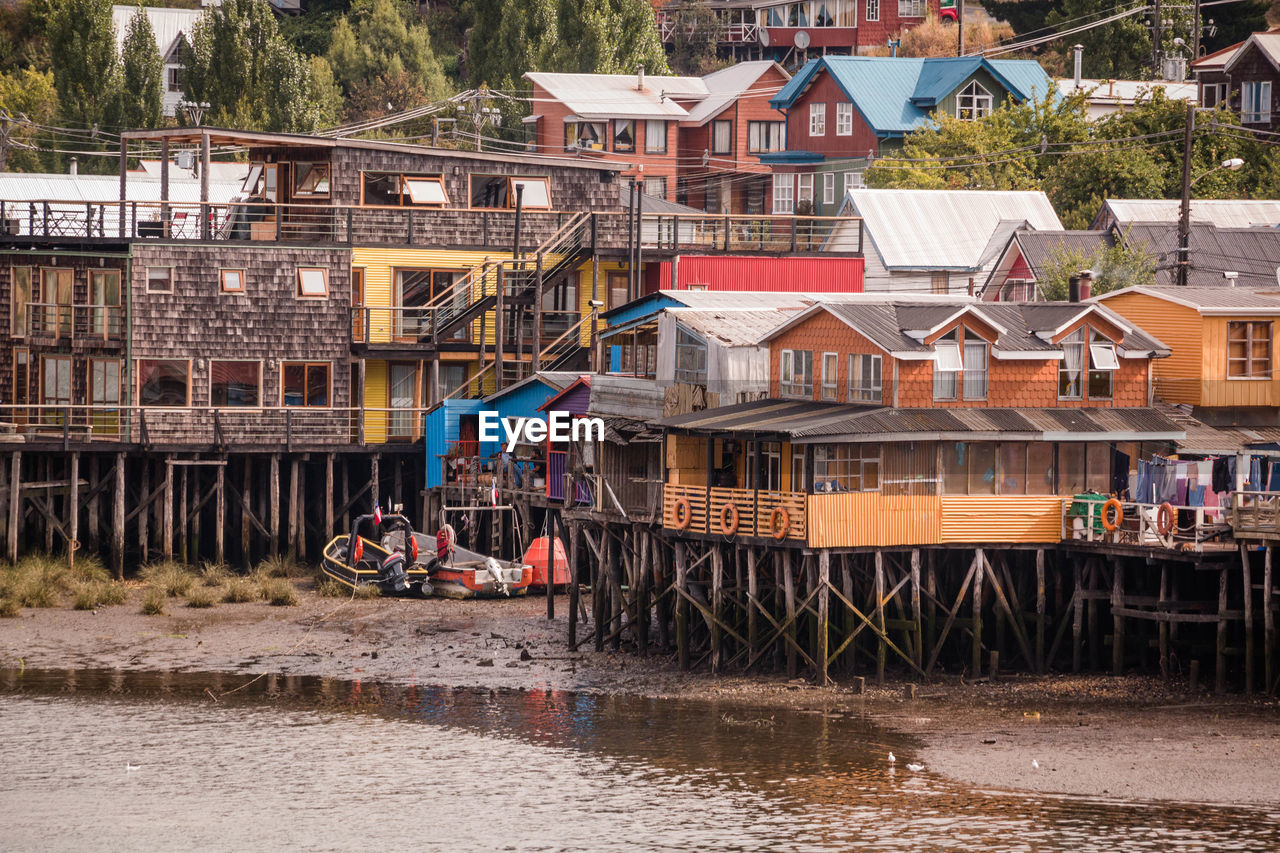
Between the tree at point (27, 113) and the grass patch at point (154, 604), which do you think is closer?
the grass patch at point (154, 604)

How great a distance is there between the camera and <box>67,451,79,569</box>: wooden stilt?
5812cm

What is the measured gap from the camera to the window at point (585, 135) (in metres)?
101

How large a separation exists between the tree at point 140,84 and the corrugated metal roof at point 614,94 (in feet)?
59.6

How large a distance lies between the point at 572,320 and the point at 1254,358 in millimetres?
24382

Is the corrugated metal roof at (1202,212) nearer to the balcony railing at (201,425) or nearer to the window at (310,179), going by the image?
the balcony railing at (201,425)

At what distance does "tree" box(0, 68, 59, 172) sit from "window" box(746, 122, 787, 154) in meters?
34.2

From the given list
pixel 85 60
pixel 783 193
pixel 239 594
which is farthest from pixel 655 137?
pixel 239 594

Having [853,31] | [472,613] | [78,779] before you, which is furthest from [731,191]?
[78,779]

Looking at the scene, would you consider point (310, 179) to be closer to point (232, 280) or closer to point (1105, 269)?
point (232, 280)

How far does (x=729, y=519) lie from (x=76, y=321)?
88.3 ft

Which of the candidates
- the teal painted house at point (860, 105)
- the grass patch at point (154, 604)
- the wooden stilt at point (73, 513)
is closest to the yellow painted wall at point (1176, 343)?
the grass patch at point (154, 604)

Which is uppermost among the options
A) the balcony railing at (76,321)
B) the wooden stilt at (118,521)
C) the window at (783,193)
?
the window at (783,193)

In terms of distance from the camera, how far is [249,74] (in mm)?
94000

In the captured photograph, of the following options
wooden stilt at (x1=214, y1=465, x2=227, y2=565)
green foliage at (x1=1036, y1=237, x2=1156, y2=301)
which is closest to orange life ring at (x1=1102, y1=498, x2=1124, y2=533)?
green foliage at (x1=1036, y1=237, x2=1156, y2=301)
